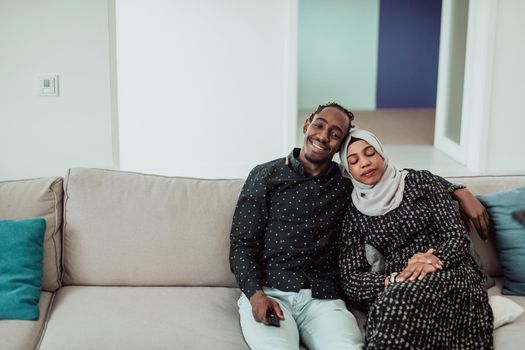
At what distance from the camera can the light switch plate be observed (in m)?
3.15

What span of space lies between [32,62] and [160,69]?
1.82 metres

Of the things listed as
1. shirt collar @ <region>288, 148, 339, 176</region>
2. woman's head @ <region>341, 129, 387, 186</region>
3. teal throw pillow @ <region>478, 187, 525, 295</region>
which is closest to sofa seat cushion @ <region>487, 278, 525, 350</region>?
teal throw pillow @ <region>478, 187, 525, 295</region>

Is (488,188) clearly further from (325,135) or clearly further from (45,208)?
(45,208)

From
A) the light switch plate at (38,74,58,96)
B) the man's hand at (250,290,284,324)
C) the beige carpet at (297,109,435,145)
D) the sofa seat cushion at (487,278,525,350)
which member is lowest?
the sofa seat cushion at (487,278,525,350)

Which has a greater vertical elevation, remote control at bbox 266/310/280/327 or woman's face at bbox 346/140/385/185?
woman's face at bbox 346/140/385/185

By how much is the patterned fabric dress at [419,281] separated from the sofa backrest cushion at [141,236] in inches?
17.2

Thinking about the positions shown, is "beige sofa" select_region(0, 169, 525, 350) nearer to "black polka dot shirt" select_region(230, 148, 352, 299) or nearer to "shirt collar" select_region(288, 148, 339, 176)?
"black polka dot shirt" select_region(230, 148, 352, 299)

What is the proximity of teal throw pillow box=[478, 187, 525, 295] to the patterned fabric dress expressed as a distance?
0.16 meters

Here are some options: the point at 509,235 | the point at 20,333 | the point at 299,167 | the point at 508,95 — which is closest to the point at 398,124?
the point at 508,95

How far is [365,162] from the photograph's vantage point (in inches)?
89.6

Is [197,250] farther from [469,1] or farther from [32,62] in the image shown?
[469,1]

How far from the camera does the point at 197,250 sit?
2408 mm

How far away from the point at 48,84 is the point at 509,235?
200cm

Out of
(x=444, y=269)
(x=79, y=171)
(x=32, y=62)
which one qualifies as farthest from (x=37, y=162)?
(x=444, y=269)
